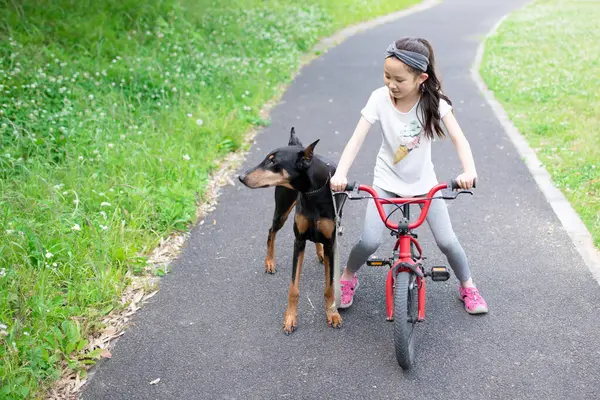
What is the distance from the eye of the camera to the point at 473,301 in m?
4.35

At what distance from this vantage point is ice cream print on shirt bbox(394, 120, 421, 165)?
3.80m

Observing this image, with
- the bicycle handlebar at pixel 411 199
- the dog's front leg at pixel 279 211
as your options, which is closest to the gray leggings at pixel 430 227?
the bicycle handlebar at pixel 411 199

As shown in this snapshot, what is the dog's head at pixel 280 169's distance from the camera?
3.61 meters

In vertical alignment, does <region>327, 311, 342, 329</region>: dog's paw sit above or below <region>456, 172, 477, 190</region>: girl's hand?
below

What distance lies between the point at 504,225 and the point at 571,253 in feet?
2.50

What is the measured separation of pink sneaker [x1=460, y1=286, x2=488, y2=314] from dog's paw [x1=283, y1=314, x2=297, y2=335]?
127 centimetres

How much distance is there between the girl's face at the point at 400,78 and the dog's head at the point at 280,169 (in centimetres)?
64

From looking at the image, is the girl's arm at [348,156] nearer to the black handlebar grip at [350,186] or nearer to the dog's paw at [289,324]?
the black handlebar grip at [350,186]

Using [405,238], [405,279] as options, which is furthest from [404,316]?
[405,238]

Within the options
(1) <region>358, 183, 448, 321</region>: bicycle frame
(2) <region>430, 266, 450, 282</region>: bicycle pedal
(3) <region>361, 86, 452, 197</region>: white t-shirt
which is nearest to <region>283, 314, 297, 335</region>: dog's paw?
(1) <region>358, 183, 448, 321</region>: bicycle frame

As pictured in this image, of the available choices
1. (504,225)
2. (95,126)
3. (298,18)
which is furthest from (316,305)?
(298,18)

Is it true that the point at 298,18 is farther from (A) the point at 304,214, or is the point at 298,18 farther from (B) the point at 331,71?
(A) the point at 304,214

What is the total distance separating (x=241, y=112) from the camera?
900cm

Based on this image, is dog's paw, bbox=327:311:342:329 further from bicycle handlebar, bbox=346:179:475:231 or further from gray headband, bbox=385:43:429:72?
gray headband, bbox=385:43:429:72
